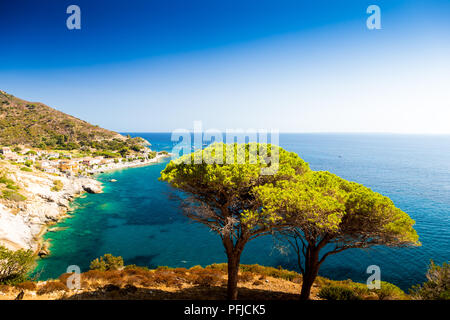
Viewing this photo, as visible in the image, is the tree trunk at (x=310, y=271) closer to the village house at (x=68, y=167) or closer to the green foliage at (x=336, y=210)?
the green foliage at (x=336, y=210)

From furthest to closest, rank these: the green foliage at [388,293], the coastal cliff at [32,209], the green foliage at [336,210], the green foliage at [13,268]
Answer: the coastal cliff at [32,209]
the green foliage at [388,293]
the green foliage at [13,268]
the green foliage at [336,210]

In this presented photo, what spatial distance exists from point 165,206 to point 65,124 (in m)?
101

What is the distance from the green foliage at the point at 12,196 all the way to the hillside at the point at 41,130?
224 ft

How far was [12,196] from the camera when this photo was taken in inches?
1216

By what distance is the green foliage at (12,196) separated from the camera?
30522 millimetres

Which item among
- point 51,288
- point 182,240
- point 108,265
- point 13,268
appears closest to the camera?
point 51,288

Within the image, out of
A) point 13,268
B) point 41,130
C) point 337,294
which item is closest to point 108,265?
point 13,268

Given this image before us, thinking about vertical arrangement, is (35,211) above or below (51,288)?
below

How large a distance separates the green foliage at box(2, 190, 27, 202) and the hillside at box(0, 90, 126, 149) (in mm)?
68179

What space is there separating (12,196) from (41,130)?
86133 mm

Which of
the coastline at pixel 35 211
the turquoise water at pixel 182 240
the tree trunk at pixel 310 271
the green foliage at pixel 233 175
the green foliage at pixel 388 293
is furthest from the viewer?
the coastline at pixel 35 211

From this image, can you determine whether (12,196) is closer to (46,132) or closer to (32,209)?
(32,209)

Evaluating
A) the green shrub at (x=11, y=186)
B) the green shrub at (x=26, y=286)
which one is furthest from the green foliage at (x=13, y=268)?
the green shrub at (x=11, y=186)

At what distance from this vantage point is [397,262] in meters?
23.0
